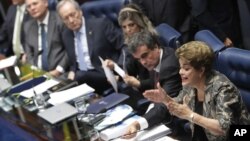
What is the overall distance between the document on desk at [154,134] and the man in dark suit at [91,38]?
1.42 metres

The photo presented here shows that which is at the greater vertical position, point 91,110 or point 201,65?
point 201,65

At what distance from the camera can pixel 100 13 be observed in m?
4.46

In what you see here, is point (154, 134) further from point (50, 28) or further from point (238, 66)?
point (50, 28)

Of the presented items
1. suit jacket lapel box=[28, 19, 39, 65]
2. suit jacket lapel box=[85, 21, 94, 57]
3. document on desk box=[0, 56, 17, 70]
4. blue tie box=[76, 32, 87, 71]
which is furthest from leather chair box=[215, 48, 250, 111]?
suit jacket lapel box=[28, 19, 39, 65]

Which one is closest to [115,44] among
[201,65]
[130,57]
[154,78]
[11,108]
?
[130,57]

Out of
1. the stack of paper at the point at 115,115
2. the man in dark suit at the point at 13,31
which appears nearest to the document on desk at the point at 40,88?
the stack of paper at the point at 115,115

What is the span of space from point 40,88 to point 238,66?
136 centimetres

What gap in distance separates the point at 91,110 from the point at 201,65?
2.51 ft

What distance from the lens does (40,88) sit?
3.22 meters

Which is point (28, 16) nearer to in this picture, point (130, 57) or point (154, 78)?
point (130, 57)

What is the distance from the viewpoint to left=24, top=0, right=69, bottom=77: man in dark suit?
427cm

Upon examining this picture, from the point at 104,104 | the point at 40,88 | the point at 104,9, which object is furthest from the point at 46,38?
the point at 104,104

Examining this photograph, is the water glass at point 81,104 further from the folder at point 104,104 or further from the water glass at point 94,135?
the water glass at point 94,135

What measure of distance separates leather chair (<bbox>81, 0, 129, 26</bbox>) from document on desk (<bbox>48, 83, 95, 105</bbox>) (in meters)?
1.41
